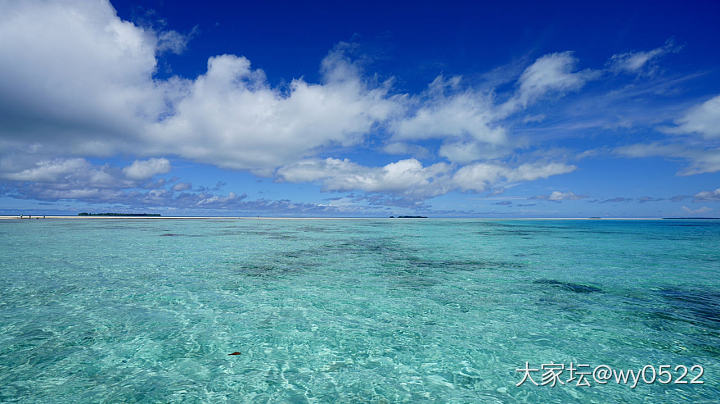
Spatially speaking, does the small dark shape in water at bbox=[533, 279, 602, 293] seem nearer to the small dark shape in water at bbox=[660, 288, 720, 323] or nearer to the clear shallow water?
the clear shallow water

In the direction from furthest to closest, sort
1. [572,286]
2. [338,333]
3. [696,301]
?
1. [572,286]
2. [696,301]
3. [338,333]

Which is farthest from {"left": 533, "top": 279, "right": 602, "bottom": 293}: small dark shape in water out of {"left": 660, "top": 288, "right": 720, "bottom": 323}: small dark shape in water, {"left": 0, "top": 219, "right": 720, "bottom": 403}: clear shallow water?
{"left": 660, "top": 288, "right": 720, "bottom": 323}: small dark shape in water

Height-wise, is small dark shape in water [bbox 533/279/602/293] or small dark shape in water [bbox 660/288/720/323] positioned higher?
small dark shape in water [bbox 533/279/602/293]

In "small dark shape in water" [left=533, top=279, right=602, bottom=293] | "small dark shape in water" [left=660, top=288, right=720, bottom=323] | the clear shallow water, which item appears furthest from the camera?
"small dark shape in water" [left=533, top=279, right=602, bottom=293]

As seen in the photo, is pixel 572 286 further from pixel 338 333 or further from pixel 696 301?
pixel 338 333

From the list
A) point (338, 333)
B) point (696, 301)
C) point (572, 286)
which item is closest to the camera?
point (338, 333)

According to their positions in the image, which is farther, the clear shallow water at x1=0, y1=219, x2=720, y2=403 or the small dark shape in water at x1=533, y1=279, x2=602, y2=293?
the small dark shape in water at x1=533, y1=279, x2=602, y2=293

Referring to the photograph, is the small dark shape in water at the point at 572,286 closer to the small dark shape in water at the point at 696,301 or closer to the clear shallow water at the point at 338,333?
the clear shallow water at the point at 338,333

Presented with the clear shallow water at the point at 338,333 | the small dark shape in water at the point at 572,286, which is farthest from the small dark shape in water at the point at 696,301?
the small dark shape in water at the point at 572,286

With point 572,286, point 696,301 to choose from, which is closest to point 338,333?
point 572,286

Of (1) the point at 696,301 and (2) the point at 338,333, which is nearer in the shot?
(2) the point at 338,333

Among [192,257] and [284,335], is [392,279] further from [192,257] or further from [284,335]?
[192,257]

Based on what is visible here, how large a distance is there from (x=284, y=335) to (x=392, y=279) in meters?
6.47

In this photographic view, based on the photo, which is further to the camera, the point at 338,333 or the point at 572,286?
the point at 572,286
